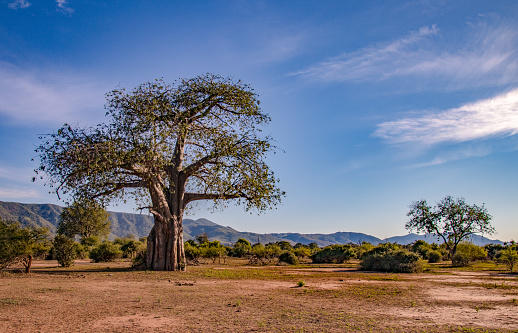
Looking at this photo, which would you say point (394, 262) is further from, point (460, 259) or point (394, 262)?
point (460, 259)

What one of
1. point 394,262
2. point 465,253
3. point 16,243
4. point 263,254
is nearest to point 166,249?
point 16,243

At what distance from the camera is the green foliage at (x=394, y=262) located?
24.1m

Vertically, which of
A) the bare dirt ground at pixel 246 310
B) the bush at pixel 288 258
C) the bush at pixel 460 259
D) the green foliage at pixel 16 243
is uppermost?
the green foliage at pixel 16 243

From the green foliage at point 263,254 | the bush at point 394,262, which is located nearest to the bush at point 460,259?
the bush at point 394,262

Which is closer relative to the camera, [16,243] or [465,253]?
[16,243]

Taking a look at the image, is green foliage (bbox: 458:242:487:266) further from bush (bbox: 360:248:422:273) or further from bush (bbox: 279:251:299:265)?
bush (bbox: 279:251:299:265)

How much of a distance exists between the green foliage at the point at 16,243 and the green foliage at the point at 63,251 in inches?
289

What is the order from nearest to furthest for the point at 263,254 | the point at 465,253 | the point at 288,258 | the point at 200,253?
the point at 200,253 → the point at 465,253 → the point at 288,258 → the point at 263,254

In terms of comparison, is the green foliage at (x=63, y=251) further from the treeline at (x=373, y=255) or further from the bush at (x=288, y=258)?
the bush at (x=288, y=258)

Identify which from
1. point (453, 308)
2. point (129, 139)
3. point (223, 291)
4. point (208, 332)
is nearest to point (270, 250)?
point (129, 139)

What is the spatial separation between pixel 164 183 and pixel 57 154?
6.06m

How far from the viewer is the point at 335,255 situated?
133 ft

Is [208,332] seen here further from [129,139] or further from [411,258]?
[411,258]

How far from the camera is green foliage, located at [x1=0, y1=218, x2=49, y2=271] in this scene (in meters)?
15.9
